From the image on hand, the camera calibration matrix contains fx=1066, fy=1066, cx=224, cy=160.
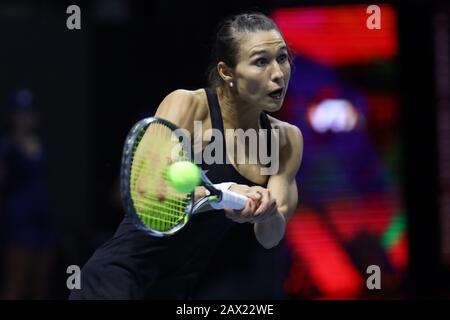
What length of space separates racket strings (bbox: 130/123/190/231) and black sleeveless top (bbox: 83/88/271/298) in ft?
0.76

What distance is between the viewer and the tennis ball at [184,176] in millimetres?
2977

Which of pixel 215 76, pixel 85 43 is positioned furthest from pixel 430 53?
pixel 215 76

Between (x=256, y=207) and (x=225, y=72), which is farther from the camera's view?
(x=225, y=72)

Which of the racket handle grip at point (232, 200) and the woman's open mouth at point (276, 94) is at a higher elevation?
the woman's open mouth at point (276, 94)

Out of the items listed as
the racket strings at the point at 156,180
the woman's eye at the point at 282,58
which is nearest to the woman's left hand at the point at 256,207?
the racket strings at the point at 156,180

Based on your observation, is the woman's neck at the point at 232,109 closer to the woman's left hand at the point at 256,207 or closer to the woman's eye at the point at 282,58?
the woman's eye at the point at 282,58

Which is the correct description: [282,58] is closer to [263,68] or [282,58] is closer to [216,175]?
[263,68]

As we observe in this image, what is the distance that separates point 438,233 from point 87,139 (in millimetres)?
2014

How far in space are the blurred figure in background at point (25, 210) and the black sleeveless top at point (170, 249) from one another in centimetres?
213

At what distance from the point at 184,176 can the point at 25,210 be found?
107 inches

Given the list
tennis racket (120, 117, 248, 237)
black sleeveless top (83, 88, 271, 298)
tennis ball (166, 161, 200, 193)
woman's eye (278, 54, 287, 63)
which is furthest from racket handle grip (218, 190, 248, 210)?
woman's eye (278, 54, 287, 63)

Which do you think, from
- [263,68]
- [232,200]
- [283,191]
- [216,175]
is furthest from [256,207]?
[263,68]

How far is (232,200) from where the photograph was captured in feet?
10.1
